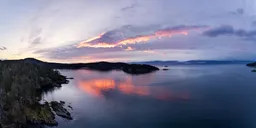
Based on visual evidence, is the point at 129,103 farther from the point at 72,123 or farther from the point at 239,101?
the point at 239,101

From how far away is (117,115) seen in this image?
48.0m

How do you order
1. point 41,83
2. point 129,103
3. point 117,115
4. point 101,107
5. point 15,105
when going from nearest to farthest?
point 15,105 < point 117,115 < point 101,107 < point 129,103 < point 41,83

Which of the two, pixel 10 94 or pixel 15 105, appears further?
pixel 10 94

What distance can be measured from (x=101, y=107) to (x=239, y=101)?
35.9 metres

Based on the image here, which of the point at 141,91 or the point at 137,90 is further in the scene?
the point at 137,90

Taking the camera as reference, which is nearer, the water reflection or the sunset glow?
the sunset glow

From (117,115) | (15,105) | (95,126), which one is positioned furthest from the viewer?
(117,115)

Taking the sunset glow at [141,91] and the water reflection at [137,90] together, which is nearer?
the sunset glow at [141,91]

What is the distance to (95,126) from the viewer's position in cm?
4056

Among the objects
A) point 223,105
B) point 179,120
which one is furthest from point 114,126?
point 223,105

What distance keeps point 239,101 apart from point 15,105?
53.2 m

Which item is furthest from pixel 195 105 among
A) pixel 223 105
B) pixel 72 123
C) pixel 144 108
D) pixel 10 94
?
pixel 10 94

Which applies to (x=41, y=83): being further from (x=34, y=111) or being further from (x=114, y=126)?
(x=114, y=126)

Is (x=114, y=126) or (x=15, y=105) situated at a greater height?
(x=15, y=105)
